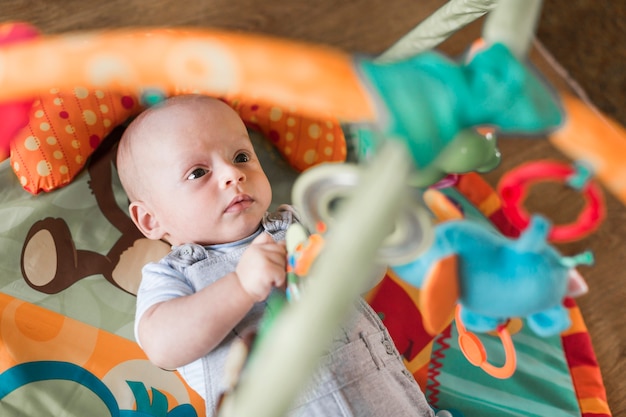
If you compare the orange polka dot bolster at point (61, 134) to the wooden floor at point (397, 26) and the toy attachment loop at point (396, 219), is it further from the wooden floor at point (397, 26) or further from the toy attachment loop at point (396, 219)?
the toy attachment loop at point (396, 219)

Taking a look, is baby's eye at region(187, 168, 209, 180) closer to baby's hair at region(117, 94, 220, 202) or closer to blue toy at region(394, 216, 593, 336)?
baby's hair at region(117, 94, 220, 202)

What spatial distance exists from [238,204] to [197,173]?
0.19 ft

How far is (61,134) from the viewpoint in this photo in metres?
0.89

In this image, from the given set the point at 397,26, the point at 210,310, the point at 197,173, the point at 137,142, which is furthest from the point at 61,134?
the point at 397,26

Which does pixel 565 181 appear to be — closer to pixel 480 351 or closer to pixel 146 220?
pixel 480 351

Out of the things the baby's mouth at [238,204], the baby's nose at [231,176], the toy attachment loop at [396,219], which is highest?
the toy attachment loop at [396,219]

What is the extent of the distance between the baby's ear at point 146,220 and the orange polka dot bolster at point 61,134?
0.16 m

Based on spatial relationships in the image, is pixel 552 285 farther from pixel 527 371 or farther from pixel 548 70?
pixel 548 70

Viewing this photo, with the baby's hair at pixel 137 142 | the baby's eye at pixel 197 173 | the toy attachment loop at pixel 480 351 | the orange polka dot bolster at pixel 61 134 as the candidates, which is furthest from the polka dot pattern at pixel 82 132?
the toy attachment loop at pixel 480 351

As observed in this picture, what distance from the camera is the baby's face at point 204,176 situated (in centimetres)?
70

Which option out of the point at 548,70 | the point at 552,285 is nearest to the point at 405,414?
the point at 552,285

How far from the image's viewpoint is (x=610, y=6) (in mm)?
1363

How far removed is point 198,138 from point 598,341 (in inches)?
30.2

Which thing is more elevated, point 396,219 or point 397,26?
point 396,219
